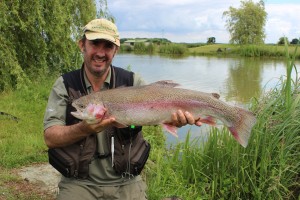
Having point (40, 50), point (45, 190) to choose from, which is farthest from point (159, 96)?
point (40, 50)

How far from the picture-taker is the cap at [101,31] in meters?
3.32

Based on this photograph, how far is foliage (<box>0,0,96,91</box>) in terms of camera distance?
987 centimetres

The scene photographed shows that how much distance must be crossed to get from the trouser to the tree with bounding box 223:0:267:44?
2494 inches

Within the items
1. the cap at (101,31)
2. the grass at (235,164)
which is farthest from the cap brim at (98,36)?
the grass at (235,164)

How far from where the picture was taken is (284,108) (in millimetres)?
4953

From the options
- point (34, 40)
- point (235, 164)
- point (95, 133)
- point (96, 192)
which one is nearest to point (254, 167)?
point (235, 164)

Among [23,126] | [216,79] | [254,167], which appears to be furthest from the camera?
[216,79]

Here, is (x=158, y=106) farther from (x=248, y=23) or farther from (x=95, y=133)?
(x=248, y=23)

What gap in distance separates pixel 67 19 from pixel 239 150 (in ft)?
28.0

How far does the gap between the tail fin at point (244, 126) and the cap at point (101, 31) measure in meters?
1.31

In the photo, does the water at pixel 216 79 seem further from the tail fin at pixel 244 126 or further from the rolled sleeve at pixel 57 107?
the rolled sleeve at pixel 57 107

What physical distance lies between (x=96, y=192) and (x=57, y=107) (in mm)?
831

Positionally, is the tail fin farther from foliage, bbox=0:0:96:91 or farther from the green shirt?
foliage, bbox=0:0:96:91

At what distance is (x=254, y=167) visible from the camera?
15.2 ft
